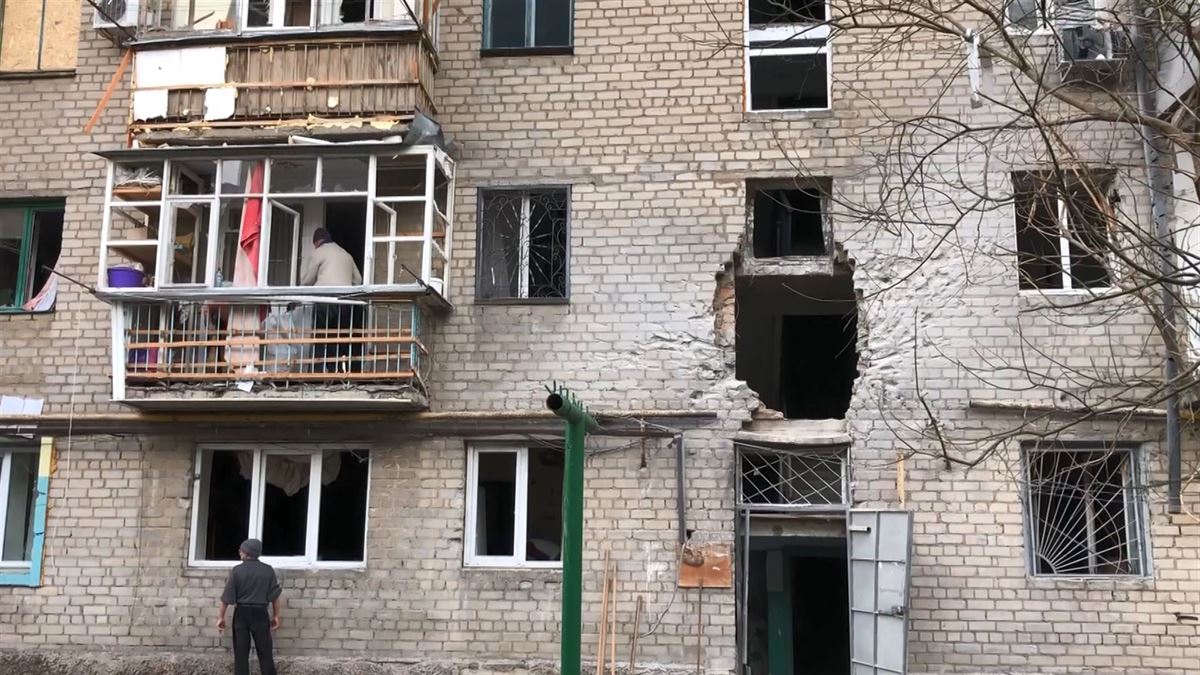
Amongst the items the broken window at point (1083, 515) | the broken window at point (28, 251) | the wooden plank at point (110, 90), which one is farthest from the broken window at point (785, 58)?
the broken window at point (28, 251)

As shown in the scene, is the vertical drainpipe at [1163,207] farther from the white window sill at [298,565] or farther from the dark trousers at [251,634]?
the dark trousers at [251,634]

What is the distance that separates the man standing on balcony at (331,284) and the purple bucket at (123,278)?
1.51 metres

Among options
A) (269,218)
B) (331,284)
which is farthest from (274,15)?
(331,284)

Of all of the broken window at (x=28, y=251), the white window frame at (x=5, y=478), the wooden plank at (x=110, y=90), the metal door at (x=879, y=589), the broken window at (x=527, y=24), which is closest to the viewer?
the metal door at (x=879, y=589)

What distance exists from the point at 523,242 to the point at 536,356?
1.20 m

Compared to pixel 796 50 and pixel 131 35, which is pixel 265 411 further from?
pixel 796 50

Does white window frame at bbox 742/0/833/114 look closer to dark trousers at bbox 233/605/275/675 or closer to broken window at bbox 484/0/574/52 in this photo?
broken window at bbox 484/0/574/52

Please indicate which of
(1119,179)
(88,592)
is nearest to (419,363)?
(88,592)

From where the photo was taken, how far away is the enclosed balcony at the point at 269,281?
362 inches

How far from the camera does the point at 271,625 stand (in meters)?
9.19

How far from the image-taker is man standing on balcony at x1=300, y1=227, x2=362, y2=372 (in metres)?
9.32

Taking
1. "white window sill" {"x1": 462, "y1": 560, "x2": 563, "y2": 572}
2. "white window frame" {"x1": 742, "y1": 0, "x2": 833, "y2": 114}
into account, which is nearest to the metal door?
"white window sill" {"x1": 462, "y1": 560, "x2": 563, "y2": 572}

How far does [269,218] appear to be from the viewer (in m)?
9.57

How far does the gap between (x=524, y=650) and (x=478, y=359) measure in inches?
106
